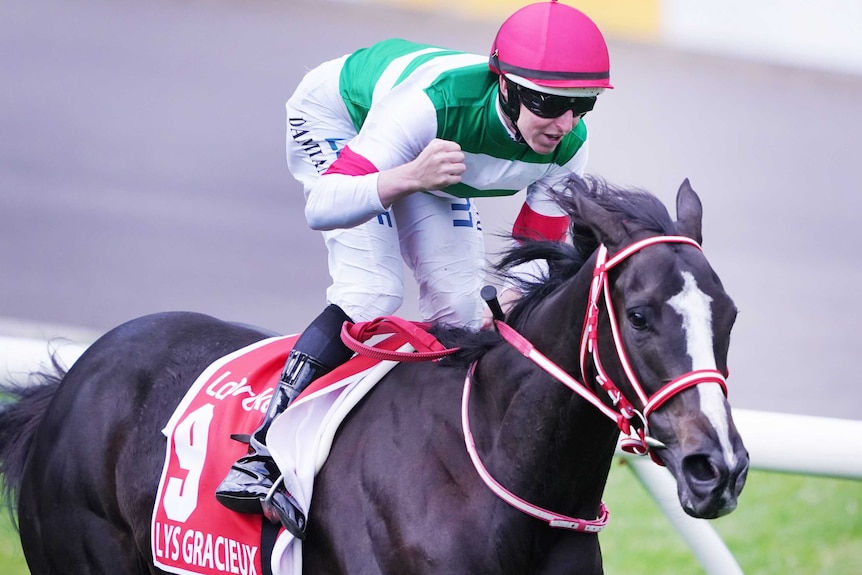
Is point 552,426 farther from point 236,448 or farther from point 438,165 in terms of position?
point 236,448

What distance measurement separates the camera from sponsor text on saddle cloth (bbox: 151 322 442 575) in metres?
3.16

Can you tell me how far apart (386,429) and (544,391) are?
0.47 meters

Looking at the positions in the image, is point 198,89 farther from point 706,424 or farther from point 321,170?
point 706,424

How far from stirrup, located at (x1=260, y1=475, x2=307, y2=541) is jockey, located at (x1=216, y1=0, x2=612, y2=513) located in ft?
0.11

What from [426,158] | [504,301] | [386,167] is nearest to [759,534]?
[504,301]

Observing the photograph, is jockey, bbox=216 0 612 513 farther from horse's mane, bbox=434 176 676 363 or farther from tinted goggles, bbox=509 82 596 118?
horse's mane, bbox=434 176 676 363

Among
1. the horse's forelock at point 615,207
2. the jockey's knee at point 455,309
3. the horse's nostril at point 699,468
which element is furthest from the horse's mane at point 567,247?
the horse's nostril at point 699,468

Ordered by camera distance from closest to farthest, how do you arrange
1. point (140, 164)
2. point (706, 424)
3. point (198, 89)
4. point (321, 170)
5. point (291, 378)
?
point (706, 424), point (291, 378), point (321, 170), point (140, 164), point (198, 89)

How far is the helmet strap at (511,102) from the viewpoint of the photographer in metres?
3.10

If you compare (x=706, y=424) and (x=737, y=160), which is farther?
(x=737, y=160)

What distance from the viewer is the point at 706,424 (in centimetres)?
235

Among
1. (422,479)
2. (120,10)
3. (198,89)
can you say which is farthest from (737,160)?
(422,479)

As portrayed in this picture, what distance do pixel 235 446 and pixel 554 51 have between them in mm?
1336

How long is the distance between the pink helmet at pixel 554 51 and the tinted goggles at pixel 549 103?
3cm
